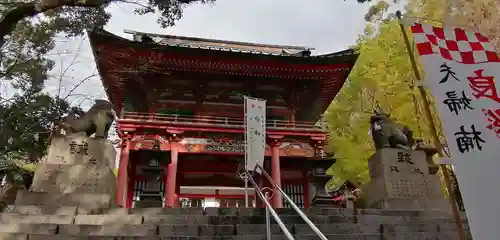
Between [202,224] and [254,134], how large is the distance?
207 inches

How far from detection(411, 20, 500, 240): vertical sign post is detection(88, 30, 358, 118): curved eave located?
39.5 ft

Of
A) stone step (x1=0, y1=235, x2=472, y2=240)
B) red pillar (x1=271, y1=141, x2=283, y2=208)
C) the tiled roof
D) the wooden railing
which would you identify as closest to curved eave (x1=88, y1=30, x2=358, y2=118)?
the wooden railing

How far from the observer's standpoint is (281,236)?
5.15 meters

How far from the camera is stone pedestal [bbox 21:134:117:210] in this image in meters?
6.70

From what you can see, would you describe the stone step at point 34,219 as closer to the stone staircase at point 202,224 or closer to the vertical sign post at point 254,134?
the stone staircase at point 202,224

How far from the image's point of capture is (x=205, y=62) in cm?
1561

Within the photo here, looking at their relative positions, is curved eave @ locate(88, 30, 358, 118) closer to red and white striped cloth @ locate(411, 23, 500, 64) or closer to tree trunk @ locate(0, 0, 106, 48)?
tree trunk @ locate(0, 0, 106, 48)

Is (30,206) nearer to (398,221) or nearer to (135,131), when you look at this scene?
(398,221)

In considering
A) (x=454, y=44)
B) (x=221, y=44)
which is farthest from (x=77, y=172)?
(x=221, y=44)

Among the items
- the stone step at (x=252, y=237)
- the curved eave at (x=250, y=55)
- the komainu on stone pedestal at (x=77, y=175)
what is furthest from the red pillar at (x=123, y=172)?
the stone step at (x=252, y=237)

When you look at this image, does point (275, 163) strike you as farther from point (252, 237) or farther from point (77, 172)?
point (252, 237)

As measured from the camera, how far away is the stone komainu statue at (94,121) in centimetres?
750

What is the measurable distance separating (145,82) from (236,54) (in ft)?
12.3

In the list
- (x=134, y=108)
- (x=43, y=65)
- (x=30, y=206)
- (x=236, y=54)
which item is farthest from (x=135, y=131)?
(x=30, y=206)
